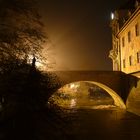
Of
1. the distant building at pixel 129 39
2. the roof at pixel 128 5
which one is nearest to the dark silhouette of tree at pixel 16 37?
the distant building at pixel 129 39

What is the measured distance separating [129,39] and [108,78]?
4246 millimetres

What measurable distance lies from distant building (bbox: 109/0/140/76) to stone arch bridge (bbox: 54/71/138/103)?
44.7 inches

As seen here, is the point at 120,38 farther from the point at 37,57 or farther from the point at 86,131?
the point at 37,57

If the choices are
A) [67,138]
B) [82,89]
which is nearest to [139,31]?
[67,138]

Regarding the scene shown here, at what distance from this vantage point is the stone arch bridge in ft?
87.2

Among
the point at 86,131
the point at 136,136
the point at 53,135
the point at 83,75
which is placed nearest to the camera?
the point at 53,135

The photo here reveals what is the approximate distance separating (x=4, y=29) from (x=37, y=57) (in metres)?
1.04

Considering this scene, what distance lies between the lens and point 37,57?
702 cm

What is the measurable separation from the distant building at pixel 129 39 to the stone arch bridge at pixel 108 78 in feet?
3.72

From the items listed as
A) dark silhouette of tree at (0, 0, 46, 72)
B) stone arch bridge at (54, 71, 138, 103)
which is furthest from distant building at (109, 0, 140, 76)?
dark silhouette of tree at (0, 0, 46, 72)

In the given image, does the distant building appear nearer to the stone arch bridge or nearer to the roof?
the roof

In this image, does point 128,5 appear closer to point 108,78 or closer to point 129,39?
point 129,39

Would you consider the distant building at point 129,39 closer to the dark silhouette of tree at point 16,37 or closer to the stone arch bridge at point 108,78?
the stone arch bridge at point 108,78

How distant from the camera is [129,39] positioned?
89.5 feet
